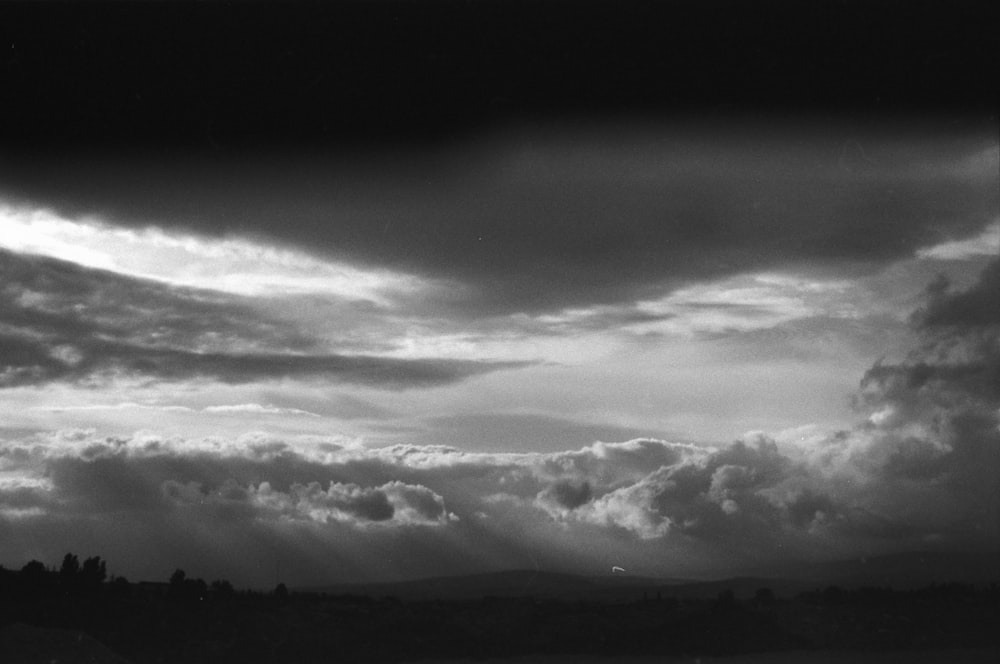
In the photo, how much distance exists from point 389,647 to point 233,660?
1492 millimetres

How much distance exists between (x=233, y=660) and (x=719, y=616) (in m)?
4.75

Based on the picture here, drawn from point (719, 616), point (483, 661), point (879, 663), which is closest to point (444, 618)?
point (483, 661)

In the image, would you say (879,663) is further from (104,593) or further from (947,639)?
(104,593)

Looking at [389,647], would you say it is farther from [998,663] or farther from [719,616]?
[998,663]

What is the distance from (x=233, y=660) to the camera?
30.1ft

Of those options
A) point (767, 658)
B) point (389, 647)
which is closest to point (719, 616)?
point (767, 658)

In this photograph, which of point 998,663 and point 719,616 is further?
point 719,616

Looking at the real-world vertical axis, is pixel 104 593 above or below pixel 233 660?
above

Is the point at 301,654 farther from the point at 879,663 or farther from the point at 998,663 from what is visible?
the point at 998,663

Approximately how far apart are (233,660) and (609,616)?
3.66 meters

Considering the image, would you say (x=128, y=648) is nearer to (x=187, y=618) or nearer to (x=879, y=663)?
(x=187, y=618)

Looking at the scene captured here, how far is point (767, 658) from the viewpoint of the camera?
353 inches

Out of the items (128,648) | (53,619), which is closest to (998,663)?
(128,648)

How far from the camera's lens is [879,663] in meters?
9.16
